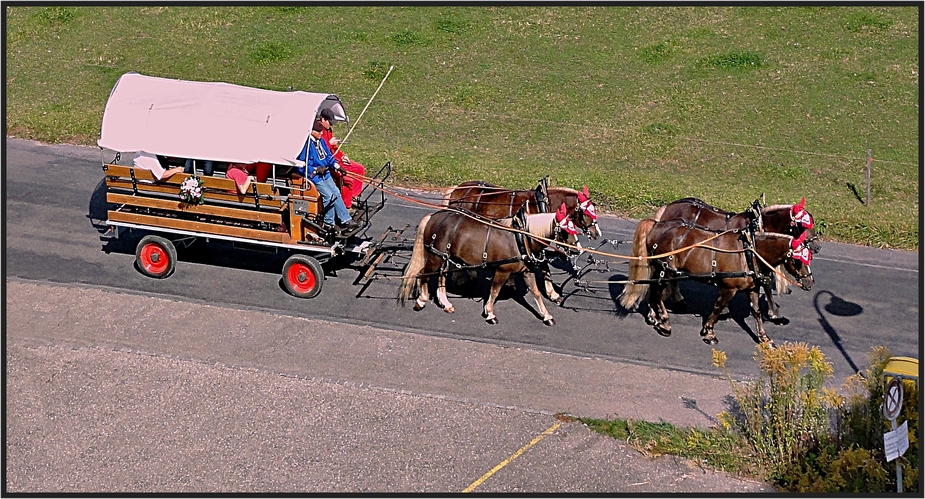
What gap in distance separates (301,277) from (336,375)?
240 centimetres

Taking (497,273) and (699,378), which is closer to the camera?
(699,378)

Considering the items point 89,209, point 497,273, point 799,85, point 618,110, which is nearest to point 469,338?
point 497,273

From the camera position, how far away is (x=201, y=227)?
13.6 meters

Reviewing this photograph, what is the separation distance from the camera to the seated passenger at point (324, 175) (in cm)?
1305

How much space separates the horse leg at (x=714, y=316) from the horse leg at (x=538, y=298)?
204 cm

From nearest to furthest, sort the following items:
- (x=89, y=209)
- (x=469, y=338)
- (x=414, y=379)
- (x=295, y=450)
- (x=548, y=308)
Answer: (x=295, y=450), (x=414, y=379), (x=469, y=338), (x=548, y=308), (x=89, y=209)

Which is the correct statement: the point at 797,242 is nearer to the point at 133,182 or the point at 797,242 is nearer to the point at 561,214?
Result: the point at 561,214

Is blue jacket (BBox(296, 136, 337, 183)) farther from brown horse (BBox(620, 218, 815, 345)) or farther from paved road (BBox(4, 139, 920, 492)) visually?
brown horse (BBox(620, 218, 815, 345))

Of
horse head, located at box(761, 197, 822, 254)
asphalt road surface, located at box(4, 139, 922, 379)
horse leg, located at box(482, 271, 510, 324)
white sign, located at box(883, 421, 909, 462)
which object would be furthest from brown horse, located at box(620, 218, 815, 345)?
white sign, located at box(883, 421, 909, 462)

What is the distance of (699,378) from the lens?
39.2 ft

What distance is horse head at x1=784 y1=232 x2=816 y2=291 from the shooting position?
11.9 m

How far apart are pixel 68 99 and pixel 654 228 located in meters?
15.0

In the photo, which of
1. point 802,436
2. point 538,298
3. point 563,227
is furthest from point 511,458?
point 563,227

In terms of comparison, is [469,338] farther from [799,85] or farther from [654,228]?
[799,85]
